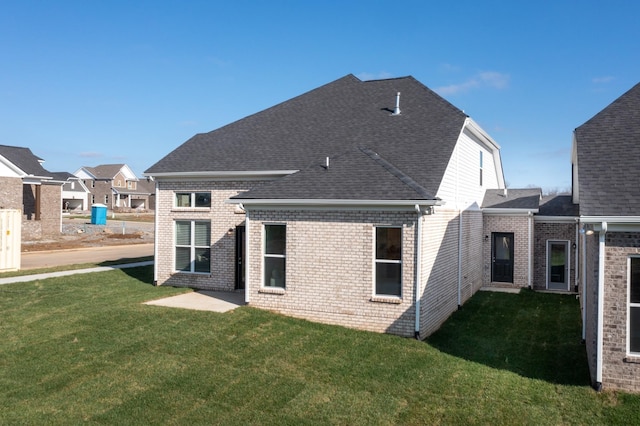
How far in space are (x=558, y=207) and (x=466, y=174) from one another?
19.0 feet

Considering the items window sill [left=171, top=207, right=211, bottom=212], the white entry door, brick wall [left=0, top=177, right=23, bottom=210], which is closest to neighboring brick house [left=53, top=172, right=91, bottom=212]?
brick wall [left=0, top=177, right=23, bottom=210]

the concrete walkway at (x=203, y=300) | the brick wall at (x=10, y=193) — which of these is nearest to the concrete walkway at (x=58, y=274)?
the concrete walkway at (x=203, y=300)

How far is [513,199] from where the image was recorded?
Result: 1909cm

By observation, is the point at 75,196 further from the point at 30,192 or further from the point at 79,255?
the point at 79,255

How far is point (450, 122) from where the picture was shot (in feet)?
48.5

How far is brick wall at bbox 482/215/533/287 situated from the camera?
18453 millimetres

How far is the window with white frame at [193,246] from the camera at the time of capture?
16188 millimetres

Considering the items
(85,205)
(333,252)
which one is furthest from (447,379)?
(85,205)

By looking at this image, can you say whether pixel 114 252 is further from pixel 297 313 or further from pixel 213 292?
pixel 297 313

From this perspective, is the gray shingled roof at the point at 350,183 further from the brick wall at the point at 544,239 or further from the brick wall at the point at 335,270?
the brick wall at the point at 544,239

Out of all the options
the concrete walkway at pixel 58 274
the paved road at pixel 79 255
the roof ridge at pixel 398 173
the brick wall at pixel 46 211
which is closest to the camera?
the roof ridge at pixel 398 173

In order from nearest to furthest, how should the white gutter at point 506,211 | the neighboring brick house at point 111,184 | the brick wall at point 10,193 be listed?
the white gutter at point 506,211
the brick wall at point 10,193
the neighboring brick house at point 111,184

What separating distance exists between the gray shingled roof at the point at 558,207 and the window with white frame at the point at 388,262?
9811mm

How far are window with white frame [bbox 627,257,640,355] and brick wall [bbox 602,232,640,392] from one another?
10 centimetres
